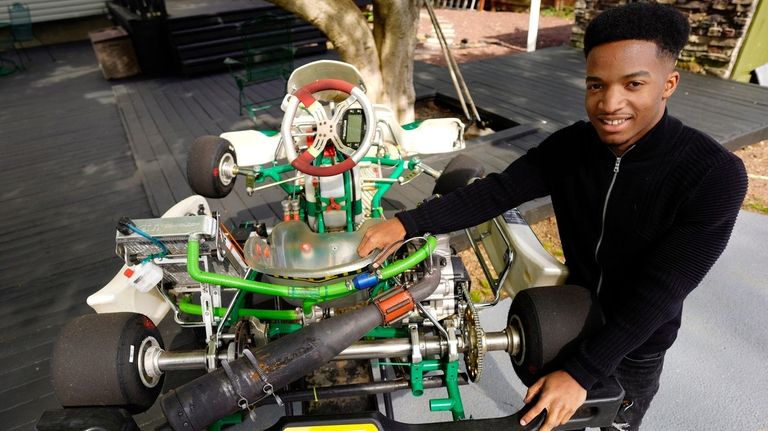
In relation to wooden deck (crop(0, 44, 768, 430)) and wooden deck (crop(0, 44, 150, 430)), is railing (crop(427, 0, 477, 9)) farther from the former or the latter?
wooden deck (crop(0, 44, 150, 430))

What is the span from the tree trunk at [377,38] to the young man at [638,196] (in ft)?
12.8

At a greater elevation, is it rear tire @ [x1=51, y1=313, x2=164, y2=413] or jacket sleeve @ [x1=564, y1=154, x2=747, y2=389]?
jacket sleeve @ [x1=564, y1=154, x2=747, y2=389]

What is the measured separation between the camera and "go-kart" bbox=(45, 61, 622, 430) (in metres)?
1.53

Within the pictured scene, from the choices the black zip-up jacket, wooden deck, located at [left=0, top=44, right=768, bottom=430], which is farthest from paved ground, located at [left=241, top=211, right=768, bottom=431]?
wooden deck, located at [left=0, top=44, right=768, bottom=430]

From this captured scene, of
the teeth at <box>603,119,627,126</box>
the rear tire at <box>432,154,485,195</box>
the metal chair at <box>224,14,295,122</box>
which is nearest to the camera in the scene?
the teeth at <box>603,119,627,126</box>

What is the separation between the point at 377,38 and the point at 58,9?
13171 mm

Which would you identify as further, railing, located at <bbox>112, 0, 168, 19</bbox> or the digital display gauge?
railing, located at <bbox>112, 0, 168, 19</bbox>

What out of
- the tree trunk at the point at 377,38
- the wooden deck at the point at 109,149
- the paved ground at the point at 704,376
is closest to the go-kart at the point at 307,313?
the paved ground at the point at 704,376

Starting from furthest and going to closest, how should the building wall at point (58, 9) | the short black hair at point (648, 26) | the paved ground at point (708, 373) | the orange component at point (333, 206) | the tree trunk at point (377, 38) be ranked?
the building wall at point (58, 9) → the tree trunk at point (377, 38) → the orange component at point (333, 206) → the paved ground at point (708, 373) → the short black hair at point (648, 26)

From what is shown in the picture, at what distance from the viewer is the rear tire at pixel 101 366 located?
5.45 feet

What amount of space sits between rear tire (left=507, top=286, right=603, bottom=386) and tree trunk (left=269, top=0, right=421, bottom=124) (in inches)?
167

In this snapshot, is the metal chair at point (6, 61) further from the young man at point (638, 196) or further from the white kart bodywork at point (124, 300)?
the young man at point (638, 196)

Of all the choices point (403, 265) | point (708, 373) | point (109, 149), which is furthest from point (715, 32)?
point (109, 149)

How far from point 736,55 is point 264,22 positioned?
806cm
